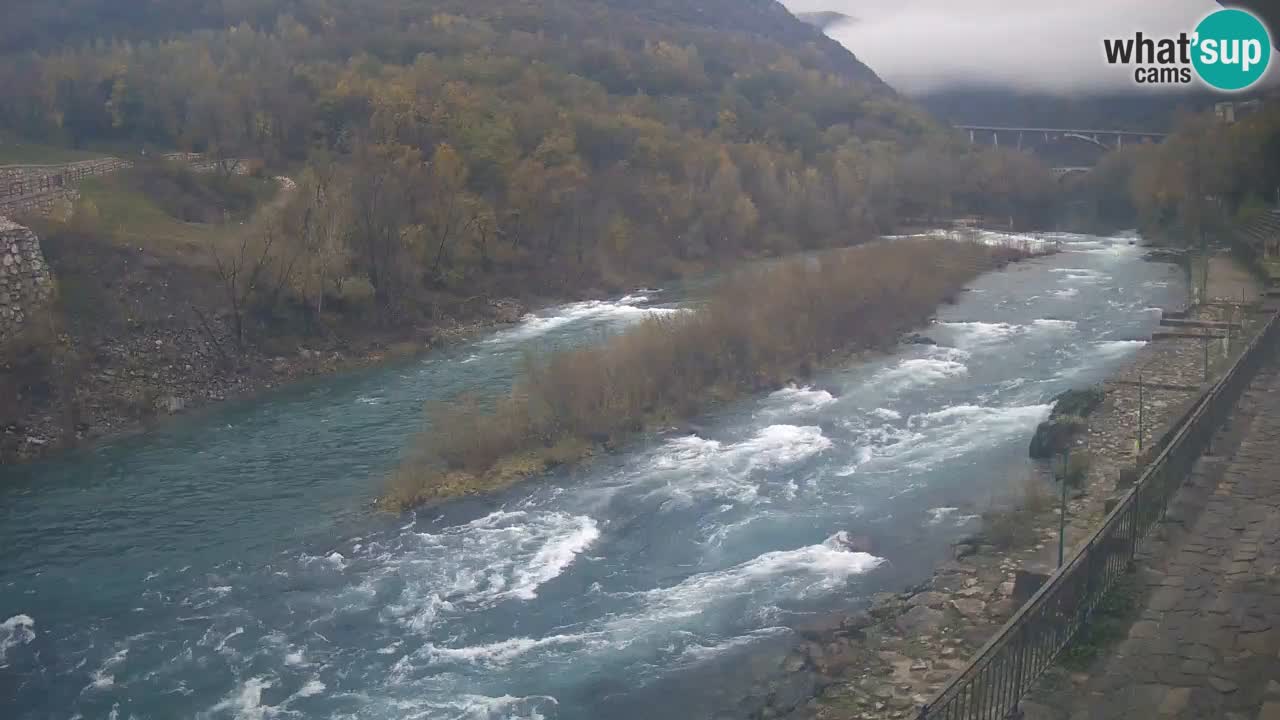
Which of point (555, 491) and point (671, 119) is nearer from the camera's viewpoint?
point (555, 491)

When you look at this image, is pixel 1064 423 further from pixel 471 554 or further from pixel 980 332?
pixel 980 332

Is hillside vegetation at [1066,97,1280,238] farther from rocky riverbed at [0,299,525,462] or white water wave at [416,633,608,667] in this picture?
rocky riverbed at [0,299,525,462]

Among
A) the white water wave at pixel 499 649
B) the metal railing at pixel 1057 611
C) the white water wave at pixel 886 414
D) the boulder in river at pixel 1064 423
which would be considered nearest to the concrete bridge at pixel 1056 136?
the boulder in river at pixel 1064 423

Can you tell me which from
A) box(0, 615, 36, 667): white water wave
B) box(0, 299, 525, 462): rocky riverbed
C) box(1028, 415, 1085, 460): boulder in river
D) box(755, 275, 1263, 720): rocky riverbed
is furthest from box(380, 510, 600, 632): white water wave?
box(0, 299, 525, 462): rocky riverbed

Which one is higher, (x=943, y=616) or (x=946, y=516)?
(x=946, y=516)

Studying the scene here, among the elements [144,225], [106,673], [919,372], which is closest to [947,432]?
[919,372]

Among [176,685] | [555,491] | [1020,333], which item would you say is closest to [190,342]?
[555,491]

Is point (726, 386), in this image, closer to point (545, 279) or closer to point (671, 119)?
point (545, 279)
